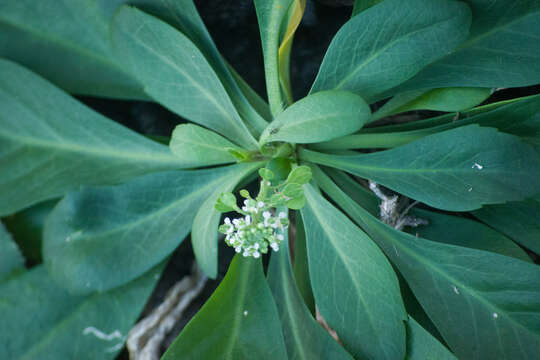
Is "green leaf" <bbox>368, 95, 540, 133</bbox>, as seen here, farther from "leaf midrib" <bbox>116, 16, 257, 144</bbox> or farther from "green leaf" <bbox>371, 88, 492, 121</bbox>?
"leaf midrib" <bbox>116, 16, 257, 144</bbox>

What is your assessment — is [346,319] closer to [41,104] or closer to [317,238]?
[317,238]

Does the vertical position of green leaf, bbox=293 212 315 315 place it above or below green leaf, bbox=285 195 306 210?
below

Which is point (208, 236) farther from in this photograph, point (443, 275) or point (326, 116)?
point (443, 275)

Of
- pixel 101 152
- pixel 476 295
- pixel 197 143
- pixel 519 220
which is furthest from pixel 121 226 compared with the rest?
pixel 519 220

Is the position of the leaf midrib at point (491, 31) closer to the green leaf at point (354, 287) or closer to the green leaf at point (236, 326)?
the green leaf at point (354, 287)

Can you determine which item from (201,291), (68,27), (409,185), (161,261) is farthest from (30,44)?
(409,185)

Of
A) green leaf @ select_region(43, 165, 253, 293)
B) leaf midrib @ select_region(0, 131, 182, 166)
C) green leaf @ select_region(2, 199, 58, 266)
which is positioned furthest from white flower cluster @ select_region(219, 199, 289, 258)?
green leaf @ select_region(2, 199, 58, 266)

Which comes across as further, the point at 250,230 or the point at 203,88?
the point at 203,88
